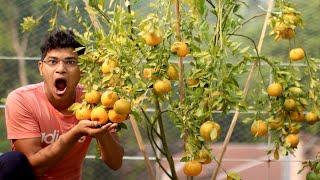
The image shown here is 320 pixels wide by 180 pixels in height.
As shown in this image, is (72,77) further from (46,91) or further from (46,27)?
(46,27)

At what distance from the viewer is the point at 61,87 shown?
196 centimetres

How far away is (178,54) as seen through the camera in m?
1.59

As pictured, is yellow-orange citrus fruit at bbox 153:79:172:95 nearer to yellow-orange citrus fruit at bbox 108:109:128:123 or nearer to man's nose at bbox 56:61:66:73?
yellow-orange citrus fruit at bbox 108:109:128:123

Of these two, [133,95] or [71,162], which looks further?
[71,162]

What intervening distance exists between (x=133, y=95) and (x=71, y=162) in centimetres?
58

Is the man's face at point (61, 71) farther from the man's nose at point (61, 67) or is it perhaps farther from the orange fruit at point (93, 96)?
the orange fruit at point (93, 96)

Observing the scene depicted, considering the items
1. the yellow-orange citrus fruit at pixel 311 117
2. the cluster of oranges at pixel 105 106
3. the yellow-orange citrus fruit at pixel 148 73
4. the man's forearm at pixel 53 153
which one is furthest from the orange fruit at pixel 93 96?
the yellow-orange citrus fruit at pixel 311 117

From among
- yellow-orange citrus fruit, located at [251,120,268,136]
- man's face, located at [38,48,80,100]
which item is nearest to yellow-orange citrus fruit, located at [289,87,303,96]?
yellow-orange citrus fruit, located at [251,120,268,136]

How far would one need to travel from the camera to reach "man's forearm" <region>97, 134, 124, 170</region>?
1907mm

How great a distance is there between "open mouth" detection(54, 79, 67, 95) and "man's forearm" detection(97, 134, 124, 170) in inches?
7.3

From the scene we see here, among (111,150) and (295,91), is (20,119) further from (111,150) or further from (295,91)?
(295,91)

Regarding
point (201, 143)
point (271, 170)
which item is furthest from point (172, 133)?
point (201, 143)

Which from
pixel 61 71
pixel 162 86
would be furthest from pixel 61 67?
pixel 162 86

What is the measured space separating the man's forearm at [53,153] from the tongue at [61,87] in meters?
0.17
